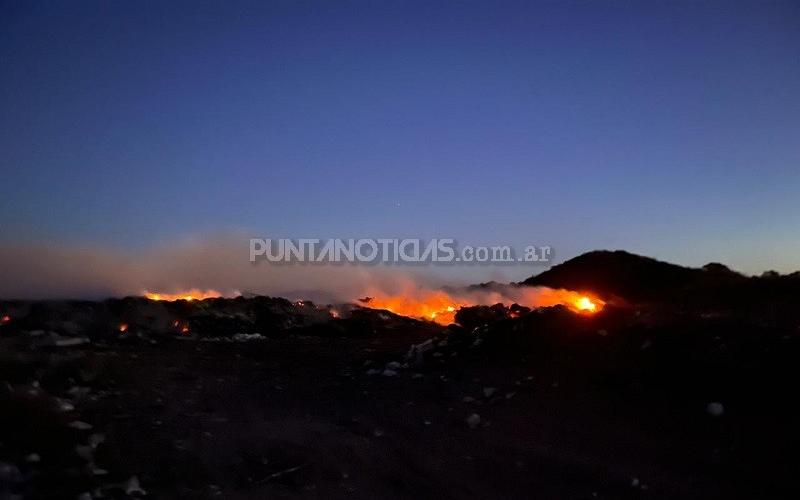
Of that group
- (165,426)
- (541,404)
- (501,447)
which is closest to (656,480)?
(501,447)

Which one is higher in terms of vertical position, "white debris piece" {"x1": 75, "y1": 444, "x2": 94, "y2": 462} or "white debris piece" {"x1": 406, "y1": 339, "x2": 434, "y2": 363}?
"white debris piece" {"x1": 406, "y1": 339, "x2": 434, "y2": 363}

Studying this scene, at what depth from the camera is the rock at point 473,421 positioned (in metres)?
6.45

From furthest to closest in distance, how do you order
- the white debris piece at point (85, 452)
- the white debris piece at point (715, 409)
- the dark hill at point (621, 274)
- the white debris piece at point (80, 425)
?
the dark hill at point (621, 274), the white debris piece at point (80, 425), the white debris piece at point (715, 409), the white debris piece at point (85, 452)

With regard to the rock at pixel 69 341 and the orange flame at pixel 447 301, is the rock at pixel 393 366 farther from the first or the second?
the orange flame at pixel 447 301

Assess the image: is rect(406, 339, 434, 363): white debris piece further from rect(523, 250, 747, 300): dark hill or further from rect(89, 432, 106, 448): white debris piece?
rect(523, 250, 747, 300): dark hill

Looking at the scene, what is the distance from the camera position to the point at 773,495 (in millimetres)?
4438

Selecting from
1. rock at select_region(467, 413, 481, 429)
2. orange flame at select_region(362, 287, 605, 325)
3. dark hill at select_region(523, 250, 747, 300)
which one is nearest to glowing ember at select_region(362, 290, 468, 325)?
orange flame at select_region(362, 287, 605, 325)

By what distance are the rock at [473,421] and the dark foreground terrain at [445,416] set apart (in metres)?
0.02

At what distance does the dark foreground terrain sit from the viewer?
16.1ft

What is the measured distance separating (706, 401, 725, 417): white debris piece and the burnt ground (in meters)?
0.07

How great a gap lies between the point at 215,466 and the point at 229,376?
3.93m

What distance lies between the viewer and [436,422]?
667 cm

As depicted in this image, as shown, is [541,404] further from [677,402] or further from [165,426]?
[165,426]

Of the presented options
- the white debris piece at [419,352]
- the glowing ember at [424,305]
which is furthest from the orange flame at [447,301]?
the white debris piece at [419,352]
